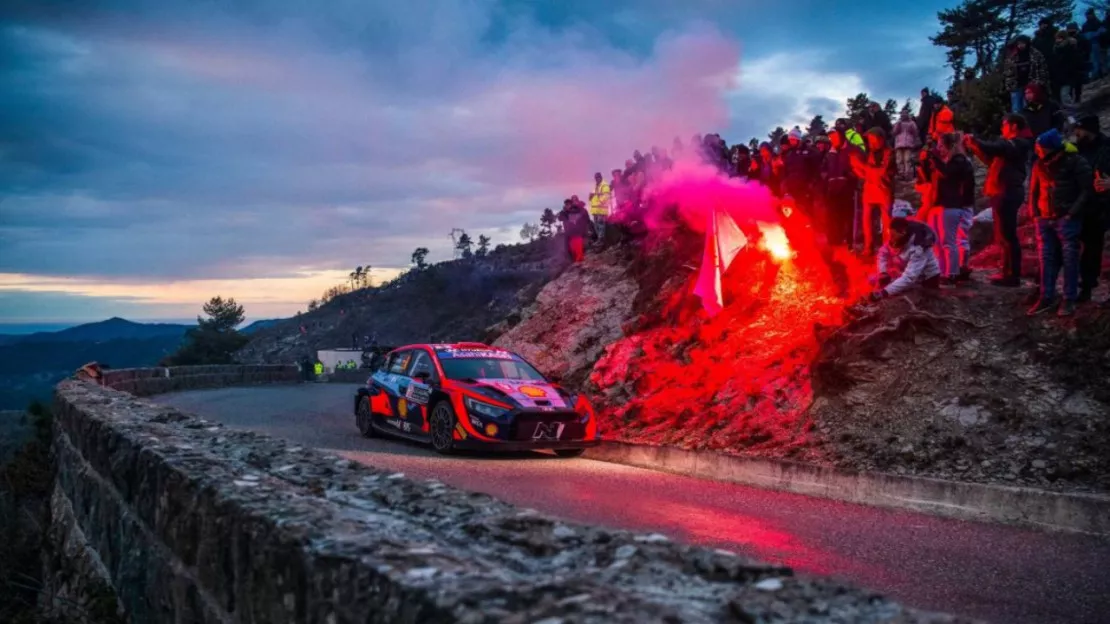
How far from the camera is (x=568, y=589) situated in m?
2.68

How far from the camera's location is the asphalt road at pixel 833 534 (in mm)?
6531

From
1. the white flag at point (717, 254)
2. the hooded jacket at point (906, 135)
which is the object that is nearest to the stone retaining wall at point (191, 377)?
the white flag at point (717, 254)

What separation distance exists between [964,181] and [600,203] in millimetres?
14639

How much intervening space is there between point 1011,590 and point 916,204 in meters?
16.5

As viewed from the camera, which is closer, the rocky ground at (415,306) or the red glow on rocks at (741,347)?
the red glow on rocks at (741,347)

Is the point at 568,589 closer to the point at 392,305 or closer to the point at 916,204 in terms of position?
the point at 916,204

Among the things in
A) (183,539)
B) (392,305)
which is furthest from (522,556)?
(392,305)

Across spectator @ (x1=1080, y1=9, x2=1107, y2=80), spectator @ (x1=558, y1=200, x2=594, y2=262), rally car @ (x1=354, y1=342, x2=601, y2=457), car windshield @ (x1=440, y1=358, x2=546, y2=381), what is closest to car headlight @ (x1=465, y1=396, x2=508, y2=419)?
rally car @ (x1=354, y1=342, x2=601, y2=457)

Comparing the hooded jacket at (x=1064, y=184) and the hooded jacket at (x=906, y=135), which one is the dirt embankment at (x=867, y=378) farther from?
the hooded jacket at (x=906, y=135)

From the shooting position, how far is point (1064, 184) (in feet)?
39.1

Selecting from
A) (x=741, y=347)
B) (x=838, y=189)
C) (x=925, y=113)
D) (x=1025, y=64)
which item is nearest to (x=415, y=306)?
(x=925, y=113)

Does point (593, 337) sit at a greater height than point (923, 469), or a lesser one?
greater

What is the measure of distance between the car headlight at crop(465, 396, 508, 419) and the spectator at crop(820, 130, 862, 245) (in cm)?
794

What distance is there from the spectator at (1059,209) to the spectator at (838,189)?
199 inches
